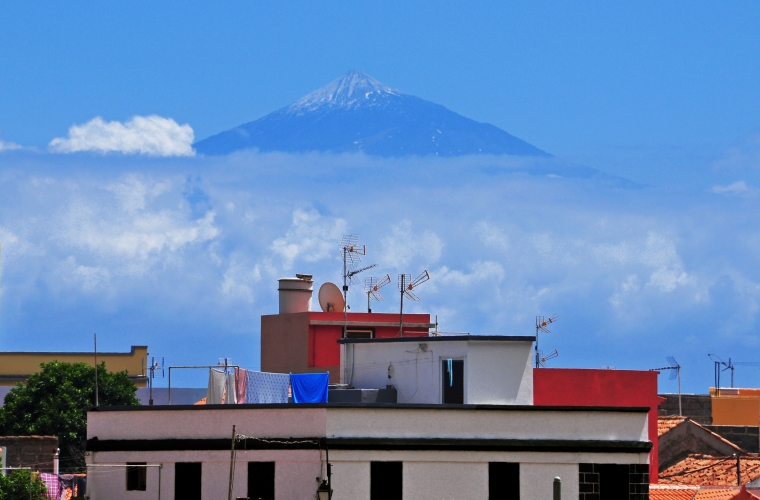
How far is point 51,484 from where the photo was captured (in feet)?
211

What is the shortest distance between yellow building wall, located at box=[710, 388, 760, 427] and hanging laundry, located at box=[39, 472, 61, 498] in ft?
124

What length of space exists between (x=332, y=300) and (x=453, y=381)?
641 inches

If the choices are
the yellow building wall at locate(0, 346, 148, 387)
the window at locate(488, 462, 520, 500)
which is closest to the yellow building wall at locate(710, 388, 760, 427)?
the window at locate(488, 462, 520, 500)

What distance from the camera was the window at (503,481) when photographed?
40.3 metres

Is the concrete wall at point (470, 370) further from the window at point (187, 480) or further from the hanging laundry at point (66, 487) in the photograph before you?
the hanging laundry at point (66, 487)

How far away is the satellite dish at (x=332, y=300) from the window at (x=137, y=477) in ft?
72.0

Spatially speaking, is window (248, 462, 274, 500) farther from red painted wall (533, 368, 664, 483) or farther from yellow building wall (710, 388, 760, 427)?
yellow building wall (710, 388, 760, 427)

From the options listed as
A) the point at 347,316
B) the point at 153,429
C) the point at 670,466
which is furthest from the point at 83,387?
the point at 153,429

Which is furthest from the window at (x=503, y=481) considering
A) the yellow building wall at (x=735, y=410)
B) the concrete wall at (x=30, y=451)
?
the yellow building wall at (x=735, y=410)

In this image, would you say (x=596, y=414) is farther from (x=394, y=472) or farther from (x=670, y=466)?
(x=670, y=466)

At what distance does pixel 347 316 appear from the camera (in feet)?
202

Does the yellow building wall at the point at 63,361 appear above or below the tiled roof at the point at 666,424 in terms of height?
above

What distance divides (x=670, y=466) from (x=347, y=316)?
1701 cm

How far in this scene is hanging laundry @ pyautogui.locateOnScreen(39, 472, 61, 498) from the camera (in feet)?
206
